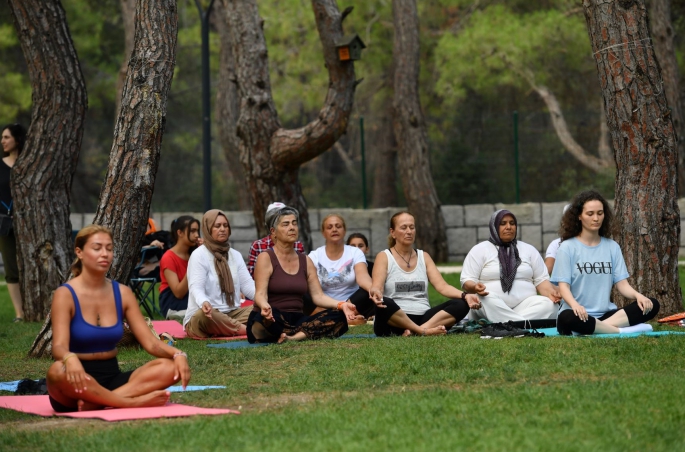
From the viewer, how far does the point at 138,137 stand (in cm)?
977

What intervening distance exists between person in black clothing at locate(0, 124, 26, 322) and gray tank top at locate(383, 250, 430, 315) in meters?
4.94

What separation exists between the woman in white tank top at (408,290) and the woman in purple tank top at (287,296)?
0.45 metres

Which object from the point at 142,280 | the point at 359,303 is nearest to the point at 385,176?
the point at 142,280

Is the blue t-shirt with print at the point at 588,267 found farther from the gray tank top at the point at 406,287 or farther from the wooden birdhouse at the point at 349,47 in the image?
the wooden birdhouse at the point at 349,47

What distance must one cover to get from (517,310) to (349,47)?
584 cm

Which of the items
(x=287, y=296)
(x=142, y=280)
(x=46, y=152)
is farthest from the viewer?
(x=142, y=280)

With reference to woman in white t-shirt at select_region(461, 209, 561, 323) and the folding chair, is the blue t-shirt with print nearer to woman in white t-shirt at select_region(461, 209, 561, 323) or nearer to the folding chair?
woman in white t-shirt at select_region(461, 209, 561, 323)

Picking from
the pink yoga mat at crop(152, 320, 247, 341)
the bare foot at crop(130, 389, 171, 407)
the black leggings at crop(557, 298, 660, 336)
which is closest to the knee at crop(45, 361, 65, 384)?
the bare foot at crop(130, 389, 171, 407)

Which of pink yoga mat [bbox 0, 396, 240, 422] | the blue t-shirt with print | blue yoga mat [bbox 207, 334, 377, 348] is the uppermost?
the blue t-shirt with print

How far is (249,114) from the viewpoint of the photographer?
15719 mm

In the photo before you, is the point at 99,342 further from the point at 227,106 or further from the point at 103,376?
the point at 227,106

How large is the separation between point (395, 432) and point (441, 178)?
54.3ft

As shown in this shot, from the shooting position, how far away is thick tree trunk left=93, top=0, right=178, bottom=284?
383 inches

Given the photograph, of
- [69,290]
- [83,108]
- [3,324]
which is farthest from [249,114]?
[69,290]
